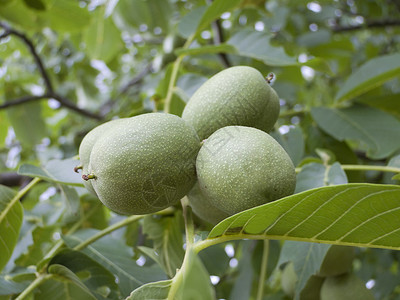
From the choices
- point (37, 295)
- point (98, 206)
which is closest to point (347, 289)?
point (37, 295)

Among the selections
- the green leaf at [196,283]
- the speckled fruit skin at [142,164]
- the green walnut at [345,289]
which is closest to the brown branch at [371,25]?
the green walnut at [345,289]

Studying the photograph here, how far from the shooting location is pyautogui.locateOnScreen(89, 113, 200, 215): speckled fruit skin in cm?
82

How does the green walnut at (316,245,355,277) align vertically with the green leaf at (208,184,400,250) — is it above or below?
below

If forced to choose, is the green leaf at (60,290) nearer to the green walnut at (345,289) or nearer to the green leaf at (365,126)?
the green walnut at (345,289)

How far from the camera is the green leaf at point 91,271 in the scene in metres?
1.11

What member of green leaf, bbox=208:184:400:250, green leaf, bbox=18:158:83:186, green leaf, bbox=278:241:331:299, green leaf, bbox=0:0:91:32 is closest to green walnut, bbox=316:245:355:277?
green leaf, bbox=278:241:331:299

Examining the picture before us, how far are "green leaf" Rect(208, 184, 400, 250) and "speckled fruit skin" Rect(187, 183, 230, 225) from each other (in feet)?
0.57

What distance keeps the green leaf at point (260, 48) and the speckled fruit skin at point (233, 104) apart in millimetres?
391

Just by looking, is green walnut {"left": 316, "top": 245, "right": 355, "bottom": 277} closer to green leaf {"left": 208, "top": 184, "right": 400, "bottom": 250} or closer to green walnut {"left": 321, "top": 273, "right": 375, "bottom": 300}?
green walnut {"left": 321, "top": 273, "right": 375, "bottom": 300}

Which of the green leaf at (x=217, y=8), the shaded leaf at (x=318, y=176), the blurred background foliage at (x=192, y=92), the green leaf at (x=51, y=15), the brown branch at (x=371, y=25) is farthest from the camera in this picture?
the brown branch at (x=371, y=25)

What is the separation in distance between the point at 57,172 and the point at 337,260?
0.82 meters

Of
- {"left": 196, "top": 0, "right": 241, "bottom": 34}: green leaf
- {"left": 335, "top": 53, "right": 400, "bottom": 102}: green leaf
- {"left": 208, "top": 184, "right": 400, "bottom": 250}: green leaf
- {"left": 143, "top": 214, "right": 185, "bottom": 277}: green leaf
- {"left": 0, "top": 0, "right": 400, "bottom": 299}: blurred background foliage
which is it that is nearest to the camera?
{"left": 208, "top": 184, "right": 400, "bottom": 250}: green leaf

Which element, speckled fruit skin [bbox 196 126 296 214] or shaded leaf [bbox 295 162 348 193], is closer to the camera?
speckled fruit skin [bbox 196 126 296 214]

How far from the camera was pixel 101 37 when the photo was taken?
2326 mm
